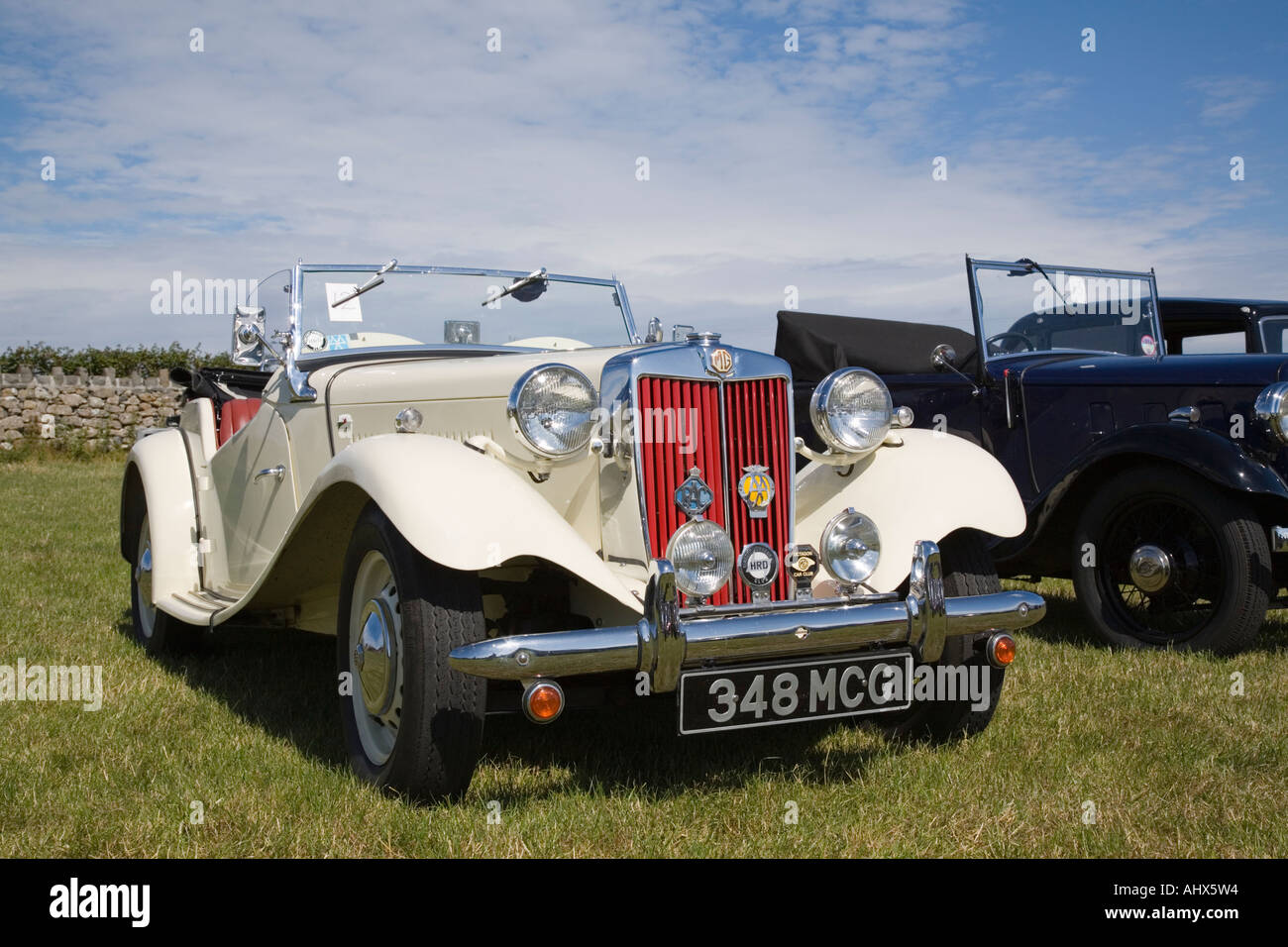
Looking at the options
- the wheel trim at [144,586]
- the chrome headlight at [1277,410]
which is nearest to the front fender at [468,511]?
the wheel trim at [144,586]

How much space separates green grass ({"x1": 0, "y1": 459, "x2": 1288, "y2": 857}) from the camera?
2605 mm

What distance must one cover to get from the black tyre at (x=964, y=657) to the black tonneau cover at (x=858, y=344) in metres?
2.52

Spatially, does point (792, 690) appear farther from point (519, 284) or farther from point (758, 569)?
point (519, 284)

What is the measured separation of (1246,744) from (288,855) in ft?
9.04

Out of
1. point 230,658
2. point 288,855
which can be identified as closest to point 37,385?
point 230,658

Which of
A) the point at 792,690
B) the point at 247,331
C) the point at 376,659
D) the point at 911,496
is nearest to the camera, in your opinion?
the point at 792,690

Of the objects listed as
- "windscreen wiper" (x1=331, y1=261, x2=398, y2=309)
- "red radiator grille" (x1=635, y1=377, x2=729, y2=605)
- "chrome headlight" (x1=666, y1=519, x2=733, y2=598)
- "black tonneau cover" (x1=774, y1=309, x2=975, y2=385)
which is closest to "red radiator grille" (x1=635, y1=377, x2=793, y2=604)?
"red radiator grille" (x1=635, y1=377, x2=729, y2=605)

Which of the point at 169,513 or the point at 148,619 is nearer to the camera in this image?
the point at 169,513

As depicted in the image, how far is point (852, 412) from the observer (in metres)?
3.26

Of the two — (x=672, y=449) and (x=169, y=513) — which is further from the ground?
(x=672, y=449)

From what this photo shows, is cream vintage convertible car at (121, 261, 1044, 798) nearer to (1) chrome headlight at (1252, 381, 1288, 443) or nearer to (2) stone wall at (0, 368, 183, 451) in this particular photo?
(1) chrome headlight at (1252, 381, 1288, 443)

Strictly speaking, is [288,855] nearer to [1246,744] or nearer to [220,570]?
[220,570]

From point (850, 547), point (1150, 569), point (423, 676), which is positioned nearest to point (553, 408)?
point (423, 676)

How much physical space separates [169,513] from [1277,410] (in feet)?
15.2
